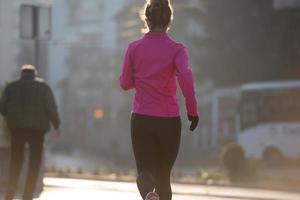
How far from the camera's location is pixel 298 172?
29.8 metres

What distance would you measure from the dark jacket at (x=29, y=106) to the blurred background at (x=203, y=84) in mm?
2270

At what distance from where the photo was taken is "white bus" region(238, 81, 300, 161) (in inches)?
1341

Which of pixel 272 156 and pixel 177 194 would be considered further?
pixel 272 156

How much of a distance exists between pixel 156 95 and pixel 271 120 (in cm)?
2865

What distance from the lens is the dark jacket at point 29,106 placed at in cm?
999

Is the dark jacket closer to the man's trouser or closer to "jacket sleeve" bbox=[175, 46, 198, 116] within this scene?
the man's trouser

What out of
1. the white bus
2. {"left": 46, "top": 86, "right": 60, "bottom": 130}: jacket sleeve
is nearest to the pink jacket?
{"left": 46, "top": 86, "right": 60, "bottom": 130}: jacket sleeve

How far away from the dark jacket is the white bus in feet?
79.9

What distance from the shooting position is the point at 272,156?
3488 cm

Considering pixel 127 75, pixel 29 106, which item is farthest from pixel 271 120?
pixel 127 75

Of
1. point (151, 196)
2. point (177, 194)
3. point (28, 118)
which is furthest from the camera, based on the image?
point (177, 194)

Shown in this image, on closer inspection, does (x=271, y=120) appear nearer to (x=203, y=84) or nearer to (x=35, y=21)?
(x=35, y=21)

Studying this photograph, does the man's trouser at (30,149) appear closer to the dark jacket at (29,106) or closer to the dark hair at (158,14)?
the dark jacket at (29,106)

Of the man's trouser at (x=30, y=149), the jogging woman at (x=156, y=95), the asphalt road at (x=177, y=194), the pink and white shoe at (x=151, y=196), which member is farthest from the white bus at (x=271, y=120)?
the pink and white shoe at (x=151, y=196)
